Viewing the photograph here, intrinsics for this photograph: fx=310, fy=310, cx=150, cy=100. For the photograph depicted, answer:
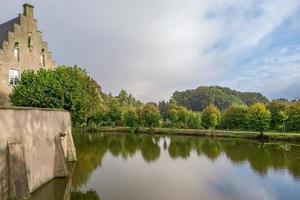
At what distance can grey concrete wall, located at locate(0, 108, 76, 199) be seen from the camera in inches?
592


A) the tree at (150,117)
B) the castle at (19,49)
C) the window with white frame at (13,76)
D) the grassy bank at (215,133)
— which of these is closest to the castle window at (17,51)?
the castle at (19,49)

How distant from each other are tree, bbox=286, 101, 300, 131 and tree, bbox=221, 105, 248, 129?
9.89m

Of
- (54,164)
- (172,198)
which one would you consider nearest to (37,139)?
(54,164)

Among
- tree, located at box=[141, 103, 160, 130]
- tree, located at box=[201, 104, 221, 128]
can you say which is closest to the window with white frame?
tree, located at box=[141, 103, 160, 130]

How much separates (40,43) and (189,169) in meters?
24.2

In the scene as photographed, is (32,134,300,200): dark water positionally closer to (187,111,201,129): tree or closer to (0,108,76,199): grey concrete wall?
(0,108,76,199): grey concrete wall

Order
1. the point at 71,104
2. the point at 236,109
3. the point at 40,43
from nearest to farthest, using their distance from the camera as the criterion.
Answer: the point at 71,104, the point at 40,43, the point at 236,109

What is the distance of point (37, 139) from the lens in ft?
63.3

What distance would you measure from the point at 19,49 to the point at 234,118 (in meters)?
54.9

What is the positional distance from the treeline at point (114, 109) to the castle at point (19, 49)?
10.2 feet

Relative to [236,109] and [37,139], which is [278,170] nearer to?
[37,139]

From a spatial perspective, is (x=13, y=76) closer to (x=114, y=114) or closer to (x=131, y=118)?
(x=131, y=118)

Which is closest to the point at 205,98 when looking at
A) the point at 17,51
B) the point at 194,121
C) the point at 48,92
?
the point at 194,121

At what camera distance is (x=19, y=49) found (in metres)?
35.3
